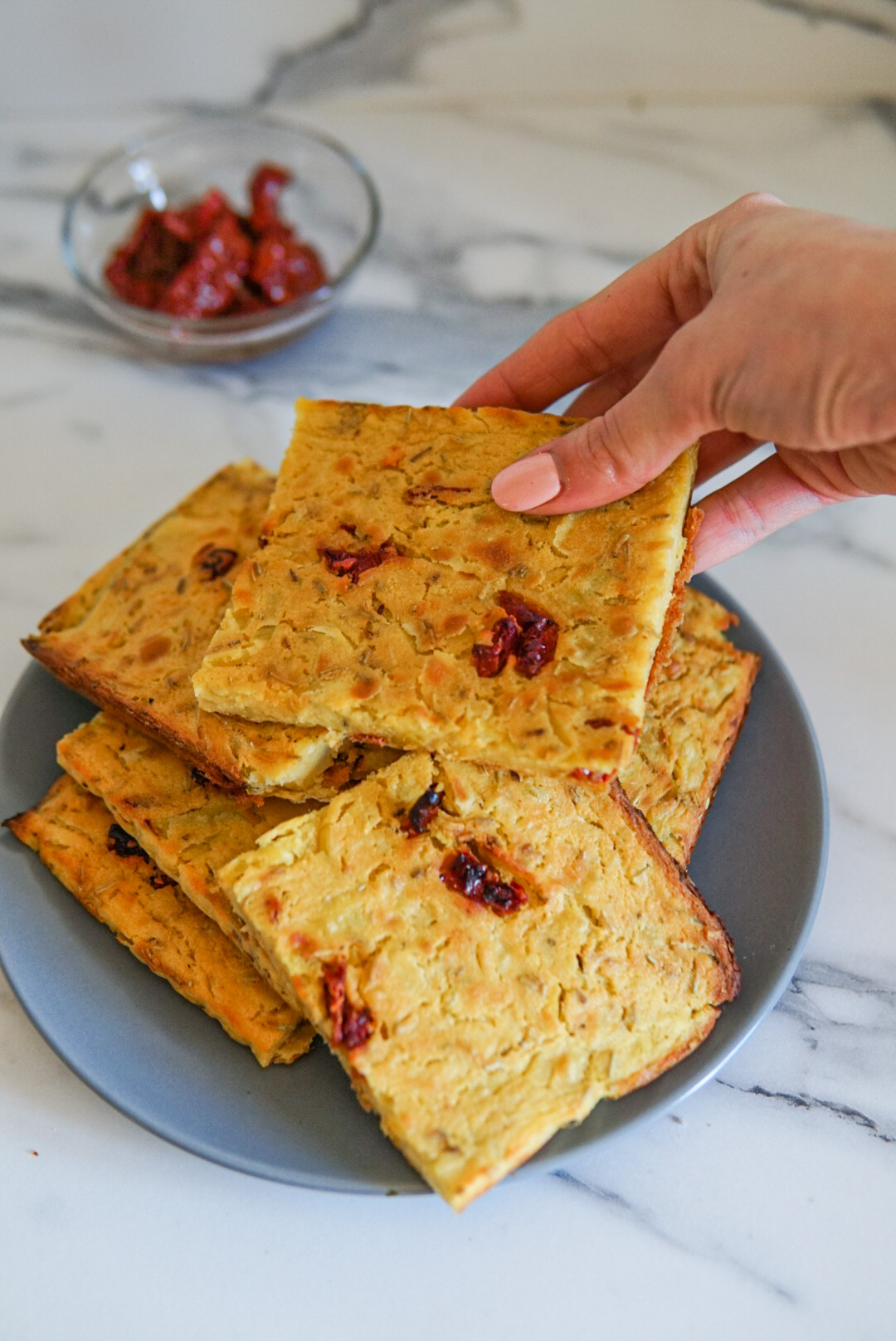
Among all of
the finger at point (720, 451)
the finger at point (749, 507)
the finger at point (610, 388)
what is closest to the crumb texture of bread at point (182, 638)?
the finger at point (610, 388)

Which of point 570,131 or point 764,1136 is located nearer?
point 764,1136

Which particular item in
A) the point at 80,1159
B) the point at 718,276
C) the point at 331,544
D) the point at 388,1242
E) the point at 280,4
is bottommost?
the point at 388,1242

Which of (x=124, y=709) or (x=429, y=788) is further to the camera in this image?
(x=124, y=709)

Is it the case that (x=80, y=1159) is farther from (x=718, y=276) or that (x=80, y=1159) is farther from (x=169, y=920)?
(x=718, y=276)

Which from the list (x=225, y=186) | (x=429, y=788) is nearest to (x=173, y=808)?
(x=429, y=788)

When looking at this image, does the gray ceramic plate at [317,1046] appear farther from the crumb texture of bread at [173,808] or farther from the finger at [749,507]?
the finger at [749,507]

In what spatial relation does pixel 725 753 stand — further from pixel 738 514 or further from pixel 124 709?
pixel 124 709

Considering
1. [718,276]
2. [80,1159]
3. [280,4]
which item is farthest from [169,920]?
[280,4]
